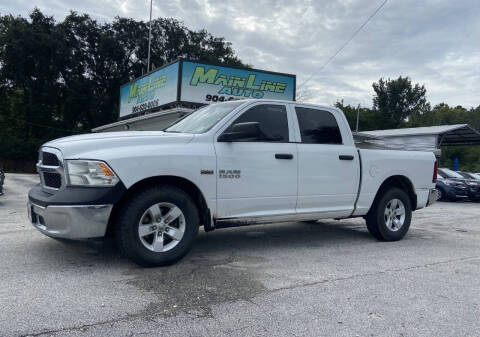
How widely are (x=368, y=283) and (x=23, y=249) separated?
4.04m

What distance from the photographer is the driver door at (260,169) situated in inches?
186

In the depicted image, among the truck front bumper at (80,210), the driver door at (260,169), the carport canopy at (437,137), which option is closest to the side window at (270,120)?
the driver door at (260,169)

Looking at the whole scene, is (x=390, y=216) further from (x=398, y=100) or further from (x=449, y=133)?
(x=398, y=100)

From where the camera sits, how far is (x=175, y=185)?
4523 mm

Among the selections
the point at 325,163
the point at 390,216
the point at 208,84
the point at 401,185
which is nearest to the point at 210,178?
the point at 325,163

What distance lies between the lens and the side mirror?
4562 millimetres

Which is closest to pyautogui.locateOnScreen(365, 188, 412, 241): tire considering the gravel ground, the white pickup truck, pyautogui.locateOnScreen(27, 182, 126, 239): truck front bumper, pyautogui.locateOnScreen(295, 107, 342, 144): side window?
the white pickup truck

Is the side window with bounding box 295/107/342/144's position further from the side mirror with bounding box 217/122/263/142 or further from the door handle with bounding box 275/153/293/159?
the side mirror with bounding box 217/122/263/142

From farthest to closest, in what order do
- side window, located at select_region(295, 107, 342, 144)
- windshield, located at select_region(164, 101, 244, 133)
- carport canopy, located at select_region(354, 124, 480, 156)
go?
carport canopy, located at select_region(354, 124, 480, 156)
side window, located at select_region(295, 107, 342, 144)
windshield, located at select_region(164, 101, 244, 133)

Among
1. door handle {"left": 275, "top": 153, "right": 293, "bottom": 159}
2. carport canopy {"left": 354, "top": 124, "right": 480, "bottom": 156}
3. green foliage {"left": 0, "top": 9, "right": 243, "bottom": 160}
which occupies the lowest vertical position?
door handle {"left": 275, "top": 153, "right": 293, "bottom": 159}

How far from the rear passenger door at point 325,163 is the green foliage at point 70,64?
37.9 m

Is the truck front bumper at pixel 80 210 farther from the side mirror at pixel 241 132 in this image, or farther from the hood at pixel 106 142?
the side mirror at pixel 241 132

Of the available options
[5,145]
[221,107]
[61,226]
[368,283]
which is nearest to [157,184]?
[61,226]

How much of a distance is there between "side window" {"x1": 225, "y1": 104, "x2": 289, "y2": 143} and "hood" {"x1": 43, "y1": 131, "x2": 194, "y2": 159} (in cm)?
93
